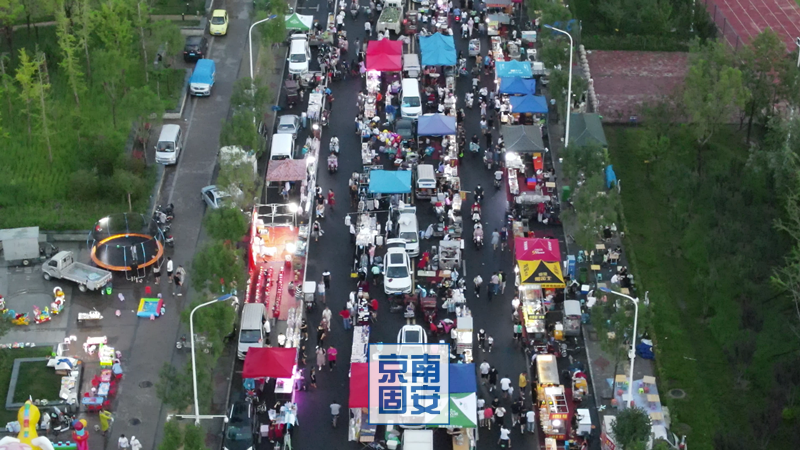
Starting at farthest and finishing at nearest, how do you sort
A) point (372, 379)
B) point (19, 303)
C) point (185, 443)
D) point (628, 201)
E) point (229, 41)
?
1. point (229, 41)
2. point (628, 201)
3. point (19, 303)
4. point (372, 379)
5. point (185, 443)

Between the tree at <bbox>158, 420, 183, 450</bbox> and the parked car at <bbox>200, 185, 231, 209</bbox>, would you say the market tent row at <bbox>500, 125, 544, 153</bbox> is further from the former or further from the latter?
the tree at <bbox>158, 420, 183, 450</bbox>

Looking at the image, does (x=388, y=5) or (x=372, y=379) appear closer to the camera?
(x=372, y=379)

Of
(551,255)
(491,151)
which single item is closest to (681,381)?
(551,255)

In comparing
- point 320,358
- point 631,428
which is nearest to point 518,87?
point 320,358

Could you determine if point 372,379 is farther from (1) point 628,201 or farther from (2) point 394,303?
(1) point 628,201

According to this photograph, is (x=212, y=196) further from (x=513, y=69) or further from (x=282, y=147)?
(x=513, y=69)

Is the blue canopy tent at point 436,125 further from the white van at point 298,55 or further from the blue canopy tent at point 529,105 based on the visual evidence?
the white van at point 298,55

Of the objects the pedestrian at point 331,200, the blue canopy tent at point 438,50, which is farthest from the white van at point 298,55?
the pedestrian at point 331,200

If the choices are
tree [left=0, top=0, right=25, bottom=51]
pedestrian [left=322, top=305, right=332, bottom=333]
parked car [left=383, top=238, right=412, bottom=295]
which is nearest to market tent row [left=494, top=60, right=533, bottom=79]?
parked car [left=383, top=238, right=412, bottom=295]
